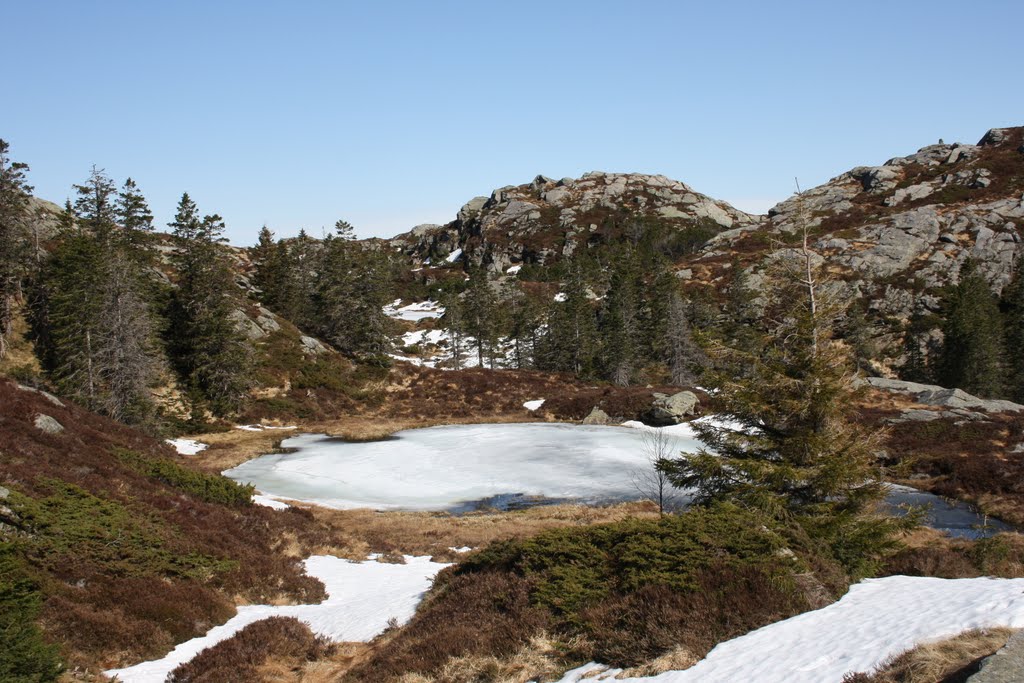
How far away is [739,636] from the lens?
8.11 meters

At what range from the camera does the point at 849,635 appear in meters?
7.39

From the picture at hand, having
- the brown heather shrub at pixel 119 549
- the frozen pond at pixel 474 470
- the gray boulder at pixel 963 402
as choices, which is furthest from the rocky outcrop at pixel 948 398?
the brown heather shrub at pixel 119 549

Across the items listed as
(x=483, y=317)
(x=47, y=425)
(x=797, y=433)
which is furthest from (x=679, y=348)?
(x=47, y=425)

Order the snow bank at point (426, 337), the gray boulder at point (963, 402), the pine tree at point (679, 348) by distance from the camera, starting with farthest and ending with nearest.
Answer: the snow bank at point (426, 337) < the pine tree at point (679, 348) < the gray boulder at point (963, 402)

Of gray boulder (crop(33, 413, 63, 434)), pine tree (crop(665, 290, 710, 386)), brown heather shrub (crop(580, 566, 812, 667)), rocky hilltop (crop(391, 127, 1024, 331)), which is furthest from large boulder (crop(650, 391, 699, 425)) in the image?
brown heather shrub (crop(580, 566, 812, 667))

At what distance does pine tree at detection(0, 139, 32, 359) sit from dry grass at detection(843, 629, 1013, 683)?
4888cm

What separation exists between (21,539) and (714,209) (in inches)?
6520

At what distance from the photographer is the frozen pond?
96.1ft

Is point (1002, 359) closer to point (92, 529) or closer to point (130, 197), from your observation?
point (92, 529)

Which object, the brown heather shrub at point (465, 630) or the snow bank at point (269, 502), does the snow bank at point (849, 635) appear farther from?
the snow bank at point (269, 502)

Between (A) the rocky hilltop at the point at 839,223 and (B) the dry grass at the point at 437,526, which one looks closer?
(B) the dry grass at the point at 437,526

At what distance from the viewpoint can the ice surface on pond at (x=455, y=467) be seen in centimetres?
3059

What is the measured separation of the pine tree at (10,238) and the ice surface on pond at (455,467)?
20.1m

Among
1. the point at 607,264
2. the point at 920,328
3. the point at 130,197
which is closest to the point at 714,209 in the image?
the point at 607,264
